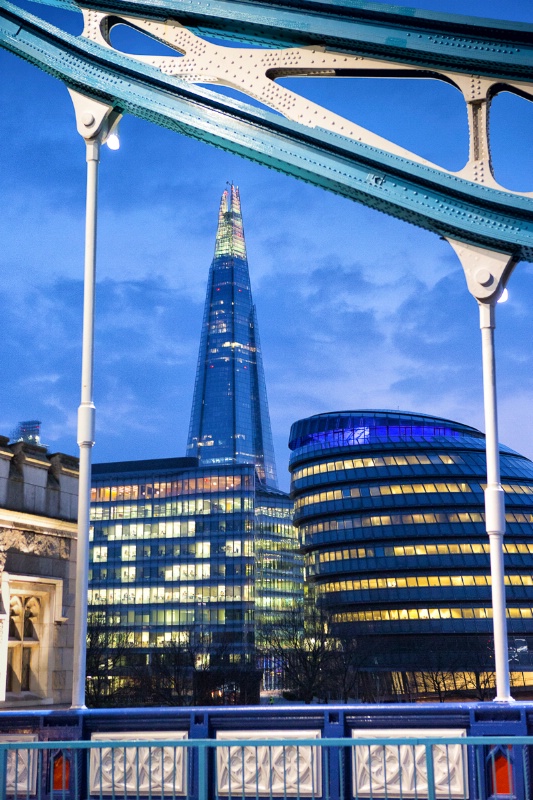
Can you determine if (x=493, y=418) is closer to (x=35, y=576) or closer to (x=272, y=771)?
(x=272, y=771)

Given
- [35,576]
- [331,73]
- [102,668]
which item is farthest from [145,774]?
[102,668]

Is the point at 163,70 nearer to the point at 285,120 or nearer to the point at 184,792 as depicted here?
the point at 285,120

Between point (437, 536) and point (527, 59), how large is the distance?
84.4 m

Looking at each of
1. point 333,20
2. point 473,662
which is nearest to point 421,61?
point 333,20

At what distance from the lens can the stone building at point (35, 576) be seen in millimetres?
11687

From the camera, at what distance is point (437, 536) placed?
9169cm

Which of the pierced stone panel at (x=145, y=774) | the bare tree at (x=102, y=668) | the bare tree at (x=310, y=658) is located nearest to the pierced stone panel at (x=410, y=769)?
the pierced stone panel at (x=145, y=774)

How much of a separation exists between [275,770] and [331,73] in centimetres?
798

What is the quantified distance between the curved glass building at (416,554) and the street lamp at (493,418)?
78.4 meters

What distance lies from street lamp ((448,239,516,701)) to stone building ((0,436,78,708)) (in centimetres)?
592

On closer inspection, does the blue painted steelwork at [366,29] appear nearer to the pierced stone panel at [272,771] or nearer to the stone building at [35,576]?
the stone building at [35,576]

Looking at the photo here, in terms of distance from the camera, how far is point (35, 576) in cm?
1208

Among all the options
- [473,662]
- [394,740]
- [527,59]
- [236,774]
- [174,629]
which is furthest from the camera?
[174,629]

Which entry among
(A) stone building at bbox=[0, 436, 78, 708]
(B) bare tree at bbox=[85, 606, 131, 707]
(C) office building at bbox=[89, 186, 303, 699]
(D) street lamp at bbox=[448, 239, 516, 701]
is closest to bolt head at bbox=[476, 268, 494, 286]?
(D) street lamp at bbox=[448, 239, 516, 701]
